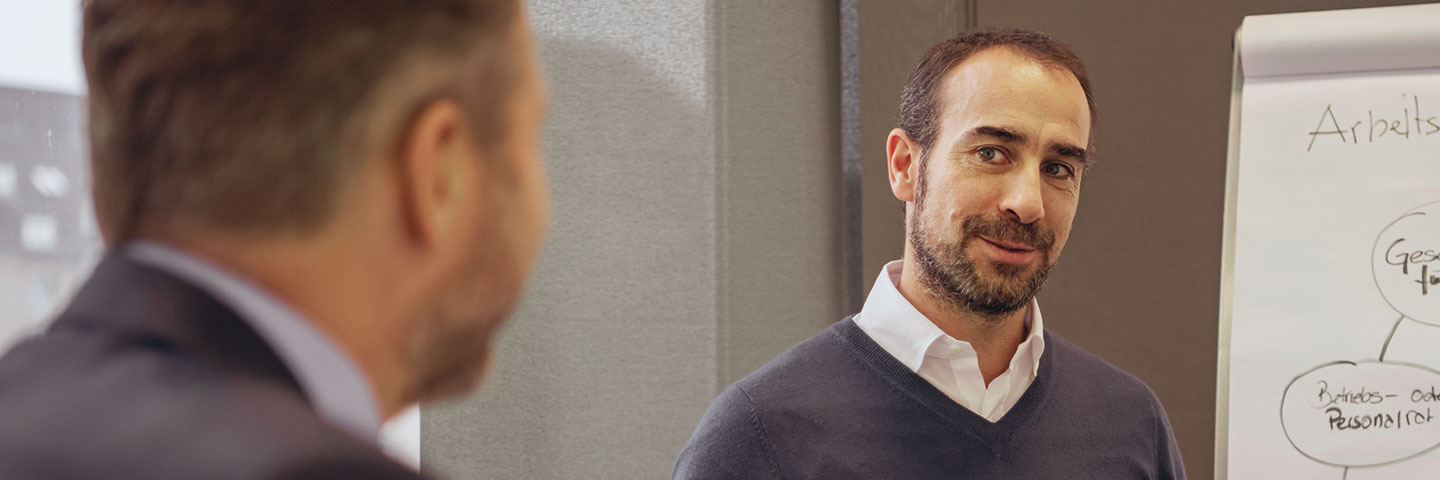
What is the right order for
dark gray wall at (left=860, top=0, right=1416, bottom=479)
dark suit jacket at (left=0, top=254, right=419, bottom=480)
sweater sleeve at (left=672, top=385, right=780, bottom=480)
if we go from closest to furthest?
dark suit jacket at (left=0, top=254, right=419, bottom=480)
sweater sleeve at (left=672, top=385, right=780, bottom=480)
dark gray wall at (left=860, top=0, right=1416, bottom=479)

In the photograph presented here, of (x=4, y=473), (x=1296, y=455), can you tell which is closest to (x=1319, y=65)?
(x=1296, y=455)

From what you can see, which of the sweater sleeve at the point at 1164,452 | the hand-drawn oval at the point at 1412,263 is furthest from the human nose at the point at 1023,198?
the hand-drawn oval at the point at 1412,263

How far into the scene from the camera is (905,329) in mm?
1430

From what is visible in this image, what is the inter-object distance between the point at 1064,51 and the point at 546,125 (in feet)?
3.63

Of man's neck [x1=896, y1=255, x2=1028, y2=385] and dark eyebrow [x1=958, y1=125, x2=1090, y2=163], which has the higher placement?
dark eyebrow [x1=958, y1=125, x2=1090, y2=163]

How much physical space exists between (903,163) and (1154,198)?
0.81 metres

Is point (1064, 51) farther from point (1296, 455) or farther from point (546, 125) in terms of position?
point (546, 125)

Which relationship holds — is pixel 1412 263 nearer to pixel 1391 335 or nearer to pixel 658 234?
pixel 1391 335

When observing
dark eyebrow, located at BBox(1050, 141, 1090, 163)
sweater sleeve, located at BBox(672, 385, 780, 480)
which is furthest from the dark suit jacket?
dark eyebrow, located at BBox(1050, 141, 1090, 163)

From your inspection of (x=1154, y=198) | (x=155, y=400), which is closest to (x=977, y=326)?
(x=1154, y=198)

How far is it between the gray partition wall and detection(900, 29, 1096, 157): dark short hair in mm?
706

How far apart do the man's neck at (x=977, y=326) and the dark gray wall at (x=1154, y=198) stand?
2.45 ft

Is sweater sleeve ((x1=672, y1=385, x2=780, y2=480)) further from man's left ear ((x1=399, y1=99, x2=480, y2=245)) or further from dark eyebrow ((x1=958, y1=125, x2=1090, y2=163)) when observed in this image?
man's left ear ((x1=399, y1=99, x2=480, y2=245))

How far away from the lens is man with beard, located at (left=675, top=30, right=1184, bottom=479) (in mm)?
1351
